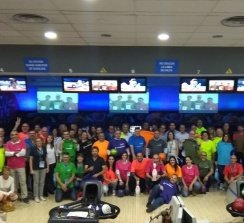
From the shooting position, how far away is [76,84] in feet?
33.6

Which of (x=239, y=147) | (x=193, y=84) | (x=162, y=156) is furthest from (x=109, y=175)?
(x=239, y=147)

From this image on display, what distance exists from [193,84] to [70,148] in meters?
3.62

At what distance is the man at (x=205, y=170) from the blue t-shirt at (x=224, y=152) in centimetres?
32

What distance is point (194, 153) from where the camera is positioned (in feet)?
34.3

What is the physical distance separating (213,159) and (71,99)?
5.11 metres

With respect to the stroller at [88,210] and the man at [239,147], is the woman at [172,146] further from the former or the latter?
the stroller at [88,210]

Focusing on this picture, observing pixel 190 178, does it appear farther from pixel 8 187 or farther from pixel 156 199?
pixel 8 187

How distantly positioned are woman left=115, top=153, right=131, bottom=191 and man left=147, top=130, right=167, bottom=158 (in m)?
0.80

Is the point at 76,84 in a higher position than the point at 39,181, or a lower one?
higher

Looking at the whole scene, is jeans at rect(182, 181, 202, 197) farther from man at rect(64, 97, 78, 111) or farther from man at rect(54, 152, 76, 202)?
man at rect(64, 97, 78, 111)

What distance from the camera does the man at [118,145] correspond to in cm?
1034

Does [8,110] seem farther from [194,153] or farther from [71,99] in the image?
[194,153]

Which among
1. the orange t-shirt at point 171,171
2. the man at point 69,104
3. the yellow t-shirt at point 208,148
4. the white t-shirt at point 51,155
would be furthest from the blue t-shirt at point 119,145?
the man at point 69,104

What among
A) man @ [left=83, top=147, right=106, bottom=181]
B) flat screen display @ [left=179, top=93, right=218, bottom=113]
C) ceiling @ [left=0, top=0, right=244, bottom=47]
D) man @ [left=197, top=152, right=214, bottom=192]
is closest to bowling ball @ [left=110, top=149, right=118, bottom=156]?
man @ [left=83, top=147, right=106, bottom=181]
